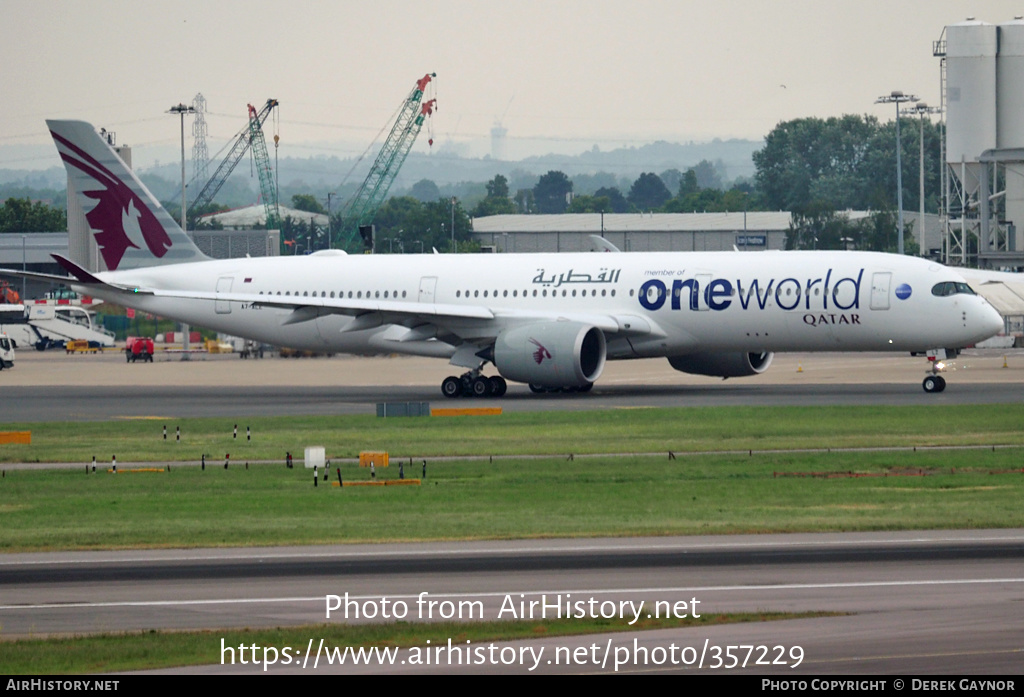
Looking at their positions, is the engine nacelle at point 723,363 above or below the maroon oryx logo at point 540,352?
below

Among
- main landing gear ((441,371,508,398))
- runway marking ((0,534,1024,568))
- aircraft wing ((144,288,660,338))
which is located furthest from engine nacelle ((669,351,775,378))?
runway marking ((0,534,1024,568))

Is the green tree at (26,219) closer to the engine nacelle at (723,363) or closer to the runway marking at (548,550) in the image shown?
the engine nacelle at (723,363)

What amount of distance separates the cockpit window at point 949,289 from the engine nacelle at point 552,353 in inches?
449

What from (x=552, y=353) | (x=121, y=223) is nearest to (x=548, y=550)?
(x=552, y=353)

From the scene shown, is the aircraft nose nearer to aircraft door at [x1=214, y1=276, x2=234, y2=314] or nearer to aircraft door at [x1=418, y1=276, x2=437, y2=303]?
aircraft door at [x1=418, y1=276, x2=437, y2=303]

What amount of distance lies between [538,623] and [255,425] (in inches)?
1056

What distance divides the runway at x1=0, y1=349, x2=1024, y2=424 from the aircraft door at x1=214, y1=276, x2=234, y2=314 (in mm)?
3360

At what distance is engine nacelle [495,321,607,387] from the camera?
49344 mm

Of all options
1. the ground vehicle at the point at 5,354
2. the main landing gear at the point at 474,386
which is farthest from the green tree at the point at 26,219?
the main landing gear at the point at 474,386

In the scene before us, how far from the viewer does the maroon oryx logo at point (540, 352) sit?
163 ft

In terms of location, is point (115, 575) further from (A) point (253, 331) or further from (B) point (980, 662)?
(A) point (253, 331)

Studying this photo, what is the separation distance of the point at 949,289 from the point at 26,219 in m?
163

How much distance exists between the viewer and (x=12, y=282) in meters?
168

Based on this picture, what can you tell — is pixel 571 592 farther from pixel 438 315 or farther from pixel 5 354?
pixel 5 354
